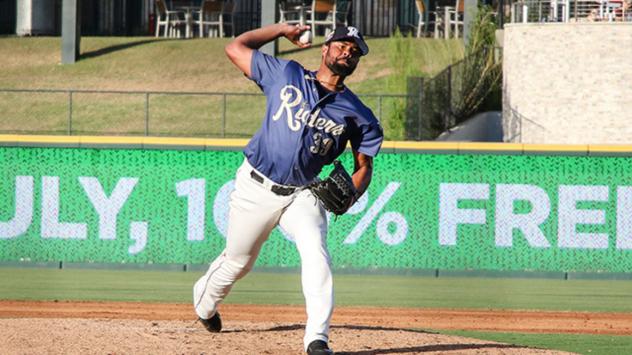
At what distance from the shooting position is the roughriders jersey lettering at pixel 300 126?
7.58 metres

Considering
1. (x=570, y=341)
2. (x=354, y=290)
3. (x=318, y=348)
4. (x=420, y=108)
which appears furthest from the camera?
(x=420, y=108)

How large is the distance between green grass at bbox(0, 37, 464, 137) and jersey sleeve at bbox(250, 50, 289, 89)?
16910 millimetres

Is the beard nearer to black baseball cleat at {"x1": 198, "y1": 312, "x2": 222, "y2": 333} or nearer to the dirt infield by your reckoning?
the dirt infield

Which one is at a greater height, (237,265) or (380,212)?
(237,265)

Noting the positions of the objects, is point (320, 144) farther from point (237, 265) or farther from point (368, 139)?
point (237, 265)

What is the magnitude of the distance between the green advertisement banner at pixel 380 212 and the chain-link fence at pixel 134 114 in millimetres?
9880

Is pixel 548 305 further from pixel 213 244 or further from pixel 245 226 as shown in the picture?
pixel 245 226

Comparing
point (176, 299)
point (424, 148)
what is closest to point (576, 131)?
point (424, 148)

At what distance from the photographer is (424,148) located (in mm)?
15406

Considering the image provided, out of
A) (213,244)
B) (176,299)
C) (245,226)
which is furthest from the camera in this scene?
(213,244)

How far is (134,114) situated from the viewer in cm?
2750

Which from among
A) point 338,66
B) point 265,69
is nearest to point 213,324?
point 265,69

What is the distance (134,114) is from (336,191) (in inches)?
800

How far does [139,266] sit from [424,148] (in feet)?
12.6
